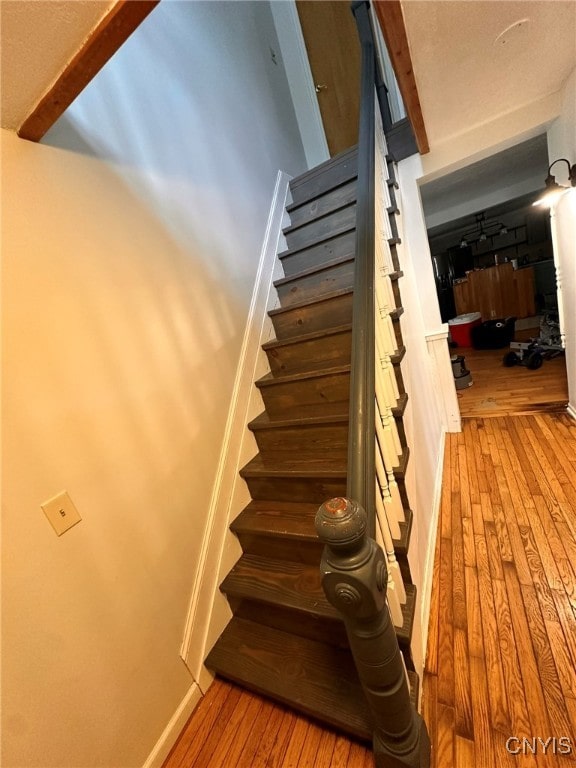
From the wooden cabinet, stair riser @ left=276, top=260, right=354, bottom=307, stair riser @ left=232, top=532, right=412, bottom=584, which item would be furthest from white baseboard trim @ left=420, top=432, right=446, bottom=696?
the wooden cabinet

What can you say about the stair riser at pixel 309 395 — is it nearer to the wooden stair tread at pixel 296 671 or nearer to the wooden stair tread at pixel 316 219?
the wooden stair tread at pixel 296 671

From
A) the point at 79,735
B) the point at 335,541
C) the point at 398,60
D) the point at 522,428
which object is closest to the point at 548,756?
the point at 335,541

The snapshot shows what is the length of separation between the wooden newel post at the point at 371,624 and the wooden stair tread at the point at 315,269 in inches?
67.2

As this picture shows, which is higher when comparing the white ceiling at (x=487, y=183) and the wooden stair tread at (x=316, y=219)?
the white ceiling at (x=487, y=183)

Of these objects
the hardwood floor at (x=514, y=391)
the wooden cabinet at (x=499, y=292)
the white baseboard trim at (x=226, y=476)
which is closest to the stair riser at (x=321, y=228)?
the white baseboard trim at (x=226, y=476)

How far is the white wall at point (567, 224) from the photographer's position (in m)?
1.96

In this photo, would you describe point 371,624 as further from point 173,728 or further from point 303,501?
point 173,728

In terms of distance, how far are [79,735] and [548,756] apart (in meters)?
1.38

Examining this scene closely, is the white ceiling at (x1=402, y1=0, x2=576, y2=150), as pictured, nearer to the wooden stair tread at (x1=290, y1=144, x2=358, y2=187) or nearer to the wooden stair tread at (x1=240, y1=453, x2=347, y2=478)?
the wooden stair tread at (x1=290, y1=144, x2=358, y2=187)

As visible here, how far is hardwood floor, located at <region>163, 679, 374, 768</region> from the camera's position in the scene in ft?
3.41

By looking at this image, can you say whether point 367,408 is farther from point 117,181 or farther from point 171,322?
point 117,181

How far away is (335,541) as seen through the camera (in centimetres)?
67

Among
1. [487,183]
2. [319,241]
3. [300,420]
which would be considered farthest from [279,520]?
[487,183]

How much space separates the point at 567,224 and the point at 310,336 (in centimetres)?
201
